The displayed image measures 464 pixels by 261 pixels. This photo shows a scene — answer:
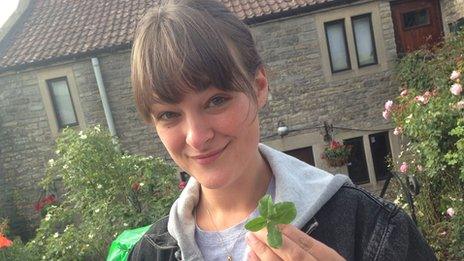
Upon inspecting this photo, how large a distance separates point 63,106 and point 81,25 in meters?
1.95

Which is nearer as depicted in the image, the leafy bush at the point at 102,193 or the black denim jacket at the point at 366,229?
the black denim jacket at the point at 366,229

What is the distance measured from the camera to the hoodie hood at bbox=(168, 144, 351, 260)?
1.17m

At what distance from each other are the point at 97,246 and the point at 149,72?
13.3 feet

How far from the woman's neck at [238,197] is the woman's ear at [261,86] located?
0.20m

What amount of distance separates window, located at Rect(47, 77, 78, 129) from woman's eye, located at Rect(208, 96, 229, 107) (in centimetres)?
866

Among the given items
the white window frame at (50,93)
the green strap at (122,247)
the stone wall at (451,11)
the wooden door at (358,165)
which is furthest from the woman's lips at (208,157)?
the stone wall at (451,11)

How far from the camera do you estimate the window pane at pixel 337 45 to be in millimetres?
8930

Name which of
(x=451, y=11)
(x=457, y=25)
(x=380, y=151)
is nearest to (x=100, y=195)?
(x=380, y=151)

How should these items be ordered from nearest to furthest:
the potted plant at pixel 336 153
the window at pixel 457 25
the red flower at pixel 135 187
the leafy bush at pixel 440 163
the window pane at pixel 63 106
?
the leafy bush at pixel 440 163, the red flower at pixel 135 187, the window at pixel 457 25, the potted plant at pixel 336 153, the window pane at pixel 63 106

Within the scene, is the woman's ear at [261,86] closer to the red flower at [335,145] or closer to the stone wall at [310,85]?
the stone wall at [310,85]

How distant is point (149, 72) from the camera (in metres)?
1.11

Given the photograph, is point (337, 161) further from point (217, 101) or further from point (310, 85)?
point (217, 101)

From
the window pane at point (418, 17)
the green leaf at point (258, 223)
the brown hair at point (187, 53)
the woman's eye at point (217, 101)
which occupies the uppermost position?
the window pane at point (418, 17)

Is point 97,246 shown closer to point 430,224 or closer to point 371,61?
point 430,224
